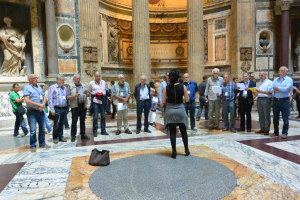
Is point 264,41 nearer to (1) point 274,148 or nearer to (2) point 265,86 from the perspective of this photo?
(2) point 265,86

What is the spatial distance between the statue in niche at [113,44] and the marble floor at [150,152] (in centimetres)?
903

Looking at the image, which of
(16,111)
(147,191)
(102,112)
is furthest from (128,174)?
(16,111)

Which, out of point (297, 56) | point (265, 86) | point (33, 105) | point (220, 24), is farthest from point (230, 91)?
point (220, 24)

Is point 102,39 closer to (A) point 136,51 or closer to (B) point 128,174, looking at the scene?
(A) point 136,51

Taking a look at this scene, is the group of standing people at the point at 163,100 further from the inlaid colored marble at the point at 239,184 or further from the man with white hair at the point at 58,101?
the inlaid colored marble at the point at 239,184

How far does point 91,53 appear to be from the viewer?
11086mm

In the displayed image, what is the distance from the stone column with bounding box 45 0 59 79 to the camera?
31.9 feet

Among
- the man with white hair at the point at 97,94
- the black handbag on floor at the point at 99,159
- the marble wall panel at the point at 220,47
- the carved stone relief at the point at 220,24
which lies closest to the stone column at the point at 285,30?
the carved stone relief at the point at 220,24

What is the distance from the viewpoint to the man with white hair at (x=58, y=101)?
5.52 m

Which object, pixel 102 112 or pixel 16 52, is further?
pixel 16 52

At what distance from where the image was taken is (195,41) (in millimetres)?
12758

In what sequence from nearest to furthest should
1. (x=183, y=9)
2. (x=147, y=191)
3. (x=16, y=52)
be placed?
(x=147, y=191)
(x=16, y=52)
(x=183, y=9)

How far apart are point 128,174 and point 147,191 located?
0.64 m

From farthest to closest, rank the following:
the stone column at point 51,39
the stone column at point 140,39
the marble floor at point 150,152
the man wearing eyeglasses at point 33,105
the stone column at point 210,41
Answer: the stone column at point 210,41
the stone column at point 140,39
the stone column at point 51,39
the man wearing eyeglasses at point 33,105
the marble floor at point 150,152
